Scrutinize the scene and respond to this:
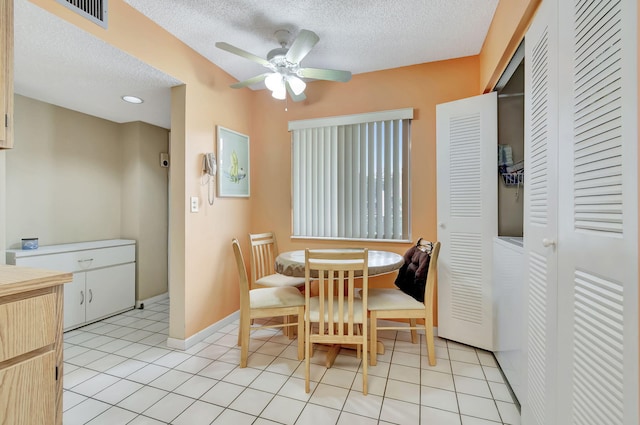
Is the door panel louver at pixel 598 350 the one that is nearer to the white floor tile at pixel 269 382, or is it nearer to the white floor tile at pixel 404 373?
the white floor tile at pixel 404 373

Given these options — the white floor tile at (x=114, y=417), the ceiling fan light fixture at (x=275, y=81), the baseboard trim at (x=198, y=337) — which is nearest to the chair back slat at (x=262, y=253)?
the baseboard trim at (x=198, y=337)

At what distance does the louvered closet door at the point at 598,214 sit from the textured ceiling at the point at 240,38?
1.27 m

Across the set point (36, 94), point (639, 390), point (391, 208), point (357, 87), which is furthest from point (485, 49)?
point (36, 94)

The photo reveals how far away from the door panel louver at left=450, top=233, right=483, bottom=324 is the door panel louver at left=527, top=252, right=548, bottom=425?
2.95ft

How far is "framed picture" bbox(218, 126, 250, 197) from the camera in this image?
2.84 metres

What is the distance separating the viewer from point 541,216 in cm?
124

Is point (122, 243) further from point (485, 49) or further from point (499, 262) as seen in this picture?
point (485, 49)

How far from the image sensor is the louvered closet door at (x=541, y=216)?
111 cm

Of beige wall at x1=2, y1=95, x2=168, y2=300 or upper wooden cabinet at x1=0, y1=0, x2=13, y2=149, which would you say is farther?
beige wall at x1=2, y1=95, x2=168, y2=300

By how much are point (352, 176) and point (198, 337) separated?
2.14m

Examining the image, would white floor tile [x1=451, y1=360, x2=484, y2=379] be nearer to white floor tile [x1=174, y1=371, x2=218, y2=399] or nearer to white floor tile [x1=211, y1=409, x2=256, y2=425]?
white floor tile [x1=211, y1=409, x2=256, y2=425]

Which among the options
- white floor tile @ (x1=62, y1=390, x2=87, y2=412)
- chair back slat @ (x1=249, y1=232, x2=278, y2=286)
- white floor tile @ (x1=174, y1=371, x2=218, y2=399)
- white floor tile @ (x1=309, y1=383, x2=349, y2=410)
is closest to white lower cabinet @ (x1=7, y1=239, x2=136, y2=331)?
white floor tile @ (x1=62, y1=390, x2=87, y2=412)

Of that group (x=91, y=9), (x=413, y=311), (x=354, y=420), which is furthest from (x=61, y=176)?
(x=413, y=311)

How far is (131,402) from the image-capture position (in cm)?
172
